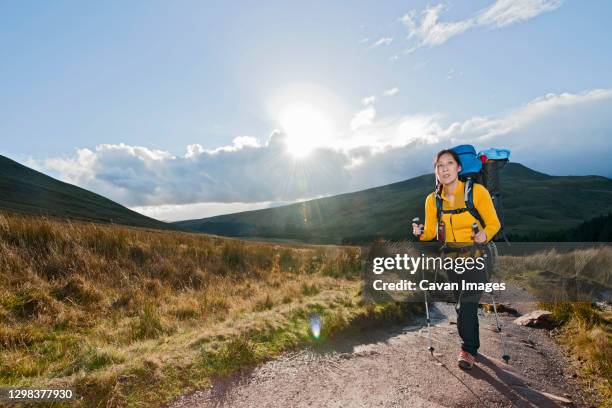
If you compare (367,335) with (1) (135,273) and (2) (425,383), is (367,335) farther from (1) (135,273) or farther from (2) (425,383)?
(1) (135,273)

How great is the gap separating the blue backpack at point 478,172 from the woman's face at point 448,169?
0.57ft

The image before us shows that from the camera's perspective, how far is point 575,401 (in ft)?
14.2

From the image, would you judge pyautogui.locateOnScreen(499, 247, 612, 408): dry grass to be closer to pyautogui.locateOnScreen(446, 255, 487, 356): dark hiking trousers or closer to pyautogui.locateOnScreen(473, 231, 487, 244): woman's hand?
pyautogui.locateOnScreen(446, 255, 487, 356): dark hiking trousers

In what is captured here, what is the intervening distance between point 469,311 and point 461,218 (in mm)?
1440

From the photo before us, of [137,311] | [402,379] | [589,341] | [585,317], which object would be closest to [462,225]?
[402,379]

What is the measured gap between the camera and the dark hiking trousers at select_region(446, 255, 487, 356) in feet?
16.9

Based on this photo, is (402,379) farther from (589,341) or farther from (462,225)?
(589,341)

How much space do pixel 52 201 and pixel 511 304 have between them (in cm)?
6097

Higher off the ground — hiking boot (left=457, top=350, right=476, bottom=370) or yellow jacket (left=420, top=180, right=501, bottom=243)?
yellow jacket (left=420, top=180, right=501, bottom=243)

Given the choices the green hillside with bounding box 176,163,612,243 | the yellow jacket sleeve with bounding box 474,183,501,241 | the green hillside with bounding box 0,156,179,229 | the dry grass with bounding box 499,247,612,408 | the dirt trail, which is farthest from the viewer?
the green hillside with bounding box 176,163,612,243

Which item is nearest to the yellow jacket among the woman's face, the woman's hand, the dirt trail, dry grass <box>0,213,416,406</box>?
the woman's hand

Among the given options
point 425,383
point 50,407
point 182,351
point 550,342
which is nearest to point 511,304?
point 550,342

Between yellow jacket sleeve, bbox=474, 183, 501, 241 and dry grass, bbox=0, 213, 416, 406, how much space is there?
347 centimetres

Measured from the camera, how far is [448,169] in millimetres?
5230
